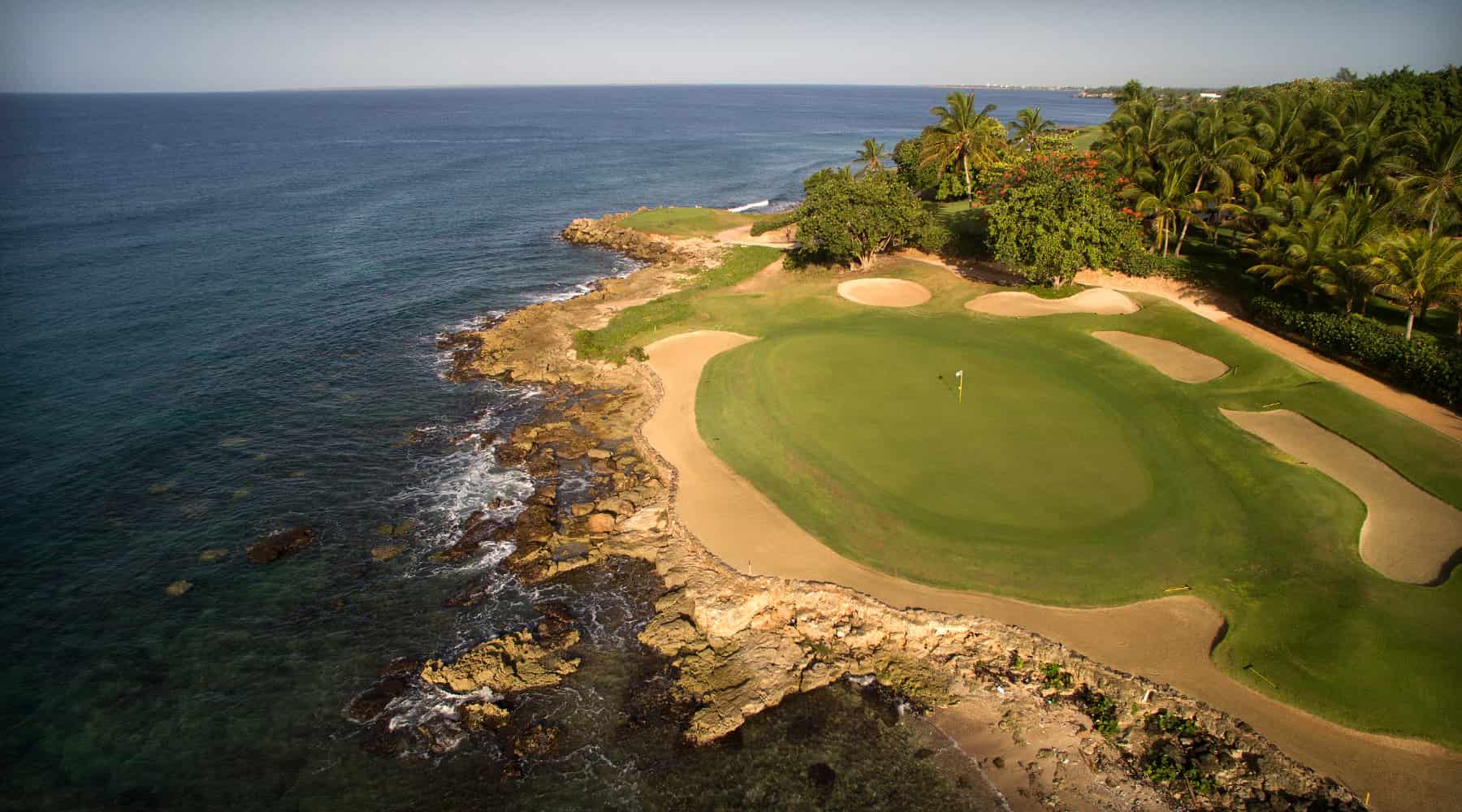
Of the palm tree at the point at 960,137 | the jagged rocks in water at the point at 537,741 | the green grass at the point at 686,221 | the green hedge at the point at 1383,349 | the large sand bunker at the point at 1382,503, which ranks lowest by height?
the jagged rocks in water at the point at 537,741

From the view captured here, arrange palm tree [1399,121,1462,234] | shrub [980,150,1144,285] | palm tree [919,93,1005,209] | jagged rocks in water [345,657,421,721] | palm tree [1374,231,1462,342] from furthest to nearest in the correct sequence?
palm tree [919,93,1005,209] < shrub [980,150,1144,285] < palm tree [1399,121,1462,234] < palm tree [1374,231,1462,342] < jagged rocks in water [345,657,421,721]

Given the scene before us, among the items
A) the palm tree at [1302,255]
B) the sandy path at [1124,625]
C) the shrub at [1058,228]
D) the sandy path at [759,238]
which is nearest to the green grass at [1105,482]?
the sandy path at [1124,625]

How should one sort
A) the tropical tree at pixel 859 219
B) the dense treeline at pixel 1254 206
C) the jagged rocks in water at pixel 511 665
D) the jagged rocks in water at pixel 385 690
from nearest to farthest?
the jagged rocks in water at pixel 385 690 → the jagged rocks in water at pixel 511 665 → the dense treeline at pixel 1254 206 → the tropical tree at pixel 859 219

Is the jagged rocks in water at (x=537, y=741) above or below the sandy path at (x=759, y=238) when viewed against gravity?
below

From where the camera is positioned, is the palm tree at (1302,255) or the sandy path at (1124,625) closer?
the sandy path at (1124,625)

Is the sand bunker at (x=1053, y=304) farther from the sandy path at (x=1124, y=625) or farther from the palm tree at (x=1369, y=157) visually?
A: the sandy path at (x=1124, y=625)

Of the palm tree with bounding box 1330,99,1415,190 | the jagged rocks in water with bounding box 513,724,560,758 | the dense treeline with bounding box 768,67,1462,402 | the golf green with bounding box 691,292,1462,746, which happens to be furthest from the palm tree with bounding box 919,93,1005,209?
the jagged rocks in water with bounding box 513,724,560,758

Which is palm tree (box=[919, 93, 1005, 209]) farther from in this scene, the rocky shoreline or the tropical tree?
the rocky shoreline
